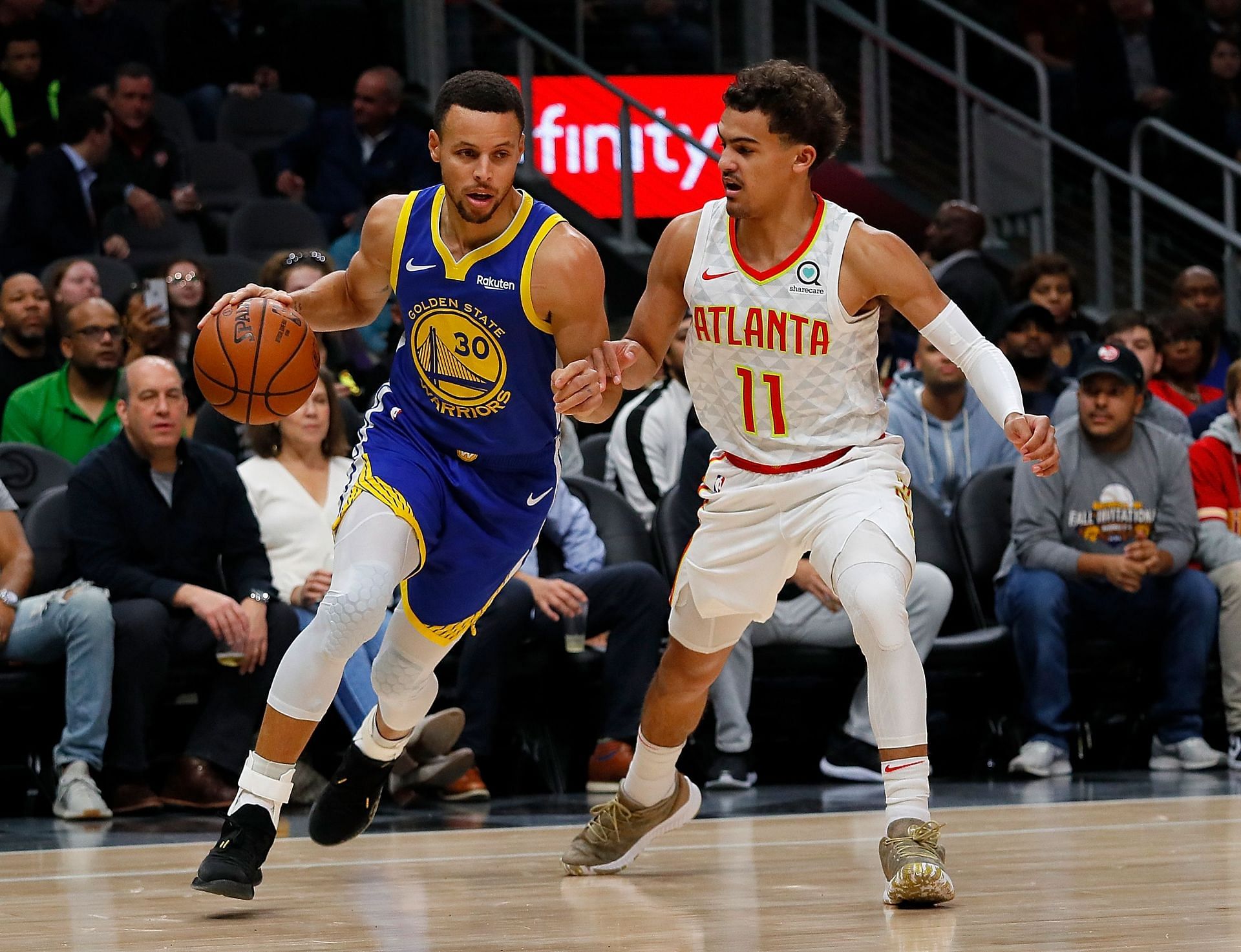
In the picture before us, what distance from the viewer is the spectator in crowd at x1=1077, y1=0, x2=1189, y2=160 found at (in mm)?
11617

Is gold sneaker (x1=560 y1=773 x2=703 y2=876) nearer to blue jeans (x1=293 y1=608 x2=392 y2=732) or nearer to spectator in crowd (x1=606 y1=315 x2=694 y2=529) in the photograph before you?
blue jeans (x1=293 y1=608 x2=392 y2=732)

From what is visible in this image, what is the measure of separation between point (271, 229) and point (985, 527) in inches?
162

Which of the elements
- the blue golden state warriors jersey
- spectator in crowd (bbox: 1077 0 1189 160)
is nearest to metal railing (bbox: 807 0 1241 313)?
spectator in crowd (bbox: 1077 0 1189 160)

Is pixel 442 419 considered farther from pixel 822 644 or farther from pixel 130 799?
pixel 822 644

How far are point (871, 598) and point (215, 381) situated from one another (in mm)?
1618

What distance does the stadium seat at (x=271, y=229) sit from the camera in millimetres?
9211

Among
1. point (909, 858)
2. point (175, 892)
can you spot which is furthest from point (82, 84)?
point (909, 858)

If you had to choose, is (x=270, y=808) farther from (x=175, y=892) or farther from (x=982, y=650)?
(x=982, y=650)

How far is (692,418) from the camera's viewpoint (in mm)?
7379

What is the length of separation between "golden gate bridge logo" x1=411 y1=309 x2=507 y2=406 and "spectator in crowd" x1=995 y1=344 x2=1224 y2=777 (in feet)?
10.7

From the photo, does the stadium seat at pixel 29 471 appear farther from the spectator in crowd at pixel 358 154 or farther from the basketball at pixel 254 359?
the spectator in crowd at pixel 358 154

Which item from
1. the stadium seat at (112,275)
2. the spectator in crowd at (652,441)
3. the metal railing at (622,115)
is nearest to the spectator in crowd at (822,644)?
the spectator in crowd at (652,441)

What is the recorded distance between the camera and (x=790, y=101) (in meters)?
4.12

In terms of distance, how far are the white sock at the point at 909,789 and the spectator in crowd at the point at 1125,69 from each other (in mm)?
8365
